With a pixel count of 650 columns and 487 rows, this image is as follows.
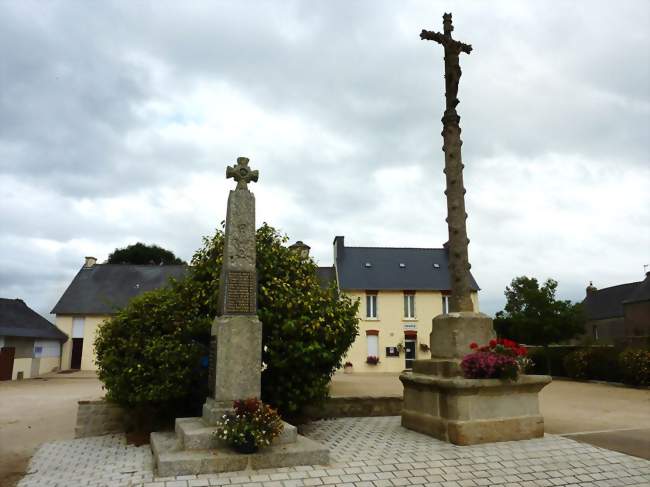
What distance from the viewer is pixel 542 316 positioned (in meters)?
33.5

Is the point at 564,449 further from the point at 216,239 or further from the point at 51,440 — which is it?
the point at 51,440

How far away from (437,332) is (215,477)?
4752 millimetres

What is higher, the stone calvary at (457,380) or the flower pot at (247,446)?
the stone calvary at (457,380)

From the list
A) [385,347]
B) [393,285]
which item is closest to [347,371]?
[385,347]

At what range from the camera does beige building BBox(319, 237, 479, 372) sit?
3316 centimetres

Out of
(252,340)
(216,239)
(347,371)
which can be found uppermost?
(216,239)

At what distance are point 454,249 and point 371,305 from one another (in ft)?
82.5

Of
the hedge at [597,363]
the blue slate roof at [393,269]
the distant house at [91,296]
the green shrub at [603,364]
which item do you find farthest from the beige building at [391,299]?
the distant house at [91,296]

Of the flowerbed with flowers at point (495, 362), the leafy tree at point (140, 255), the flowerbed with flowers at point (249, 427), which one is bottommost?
the flowerbed with flowers at point (249, 427)

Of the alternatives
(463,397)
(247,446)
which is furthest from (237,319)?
(463,397)

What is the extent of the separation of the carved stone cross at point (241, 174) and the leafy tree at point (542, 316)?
29.7 m

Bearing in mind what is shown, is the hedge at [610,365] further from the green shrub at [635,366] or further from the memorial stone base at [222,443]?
the memorial stone base at [222,443]

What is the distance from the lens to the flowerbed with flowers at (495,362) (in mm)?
7945

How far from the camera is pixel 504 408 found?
26.5 ft
